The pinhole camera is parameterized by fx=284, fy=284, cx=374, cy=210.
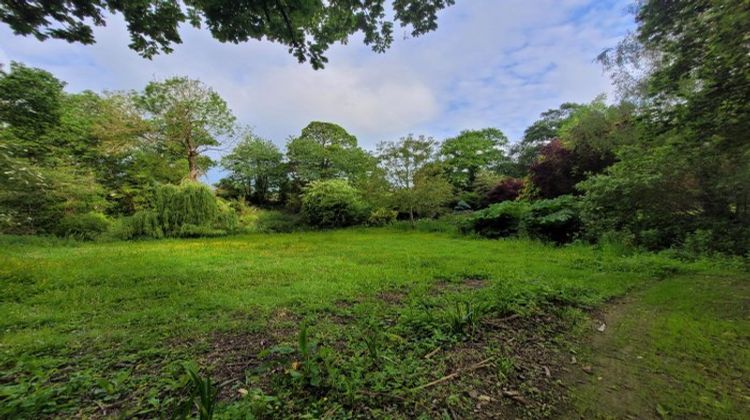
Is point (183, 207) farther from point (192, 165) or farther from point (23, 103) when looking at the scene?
point (23, 103)

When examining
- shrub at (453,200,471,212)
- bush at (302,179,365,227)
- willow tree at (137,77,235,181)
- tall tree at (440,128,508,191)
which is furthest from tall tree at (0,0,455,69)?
tall tree at (440,128,508,191)

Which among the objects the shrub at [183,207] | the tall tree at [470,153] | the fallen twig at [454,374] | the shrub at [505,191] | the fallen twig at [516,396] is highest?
the tall tree at [470,153]

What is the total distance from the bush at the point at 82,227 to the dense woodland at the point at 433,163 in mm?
52

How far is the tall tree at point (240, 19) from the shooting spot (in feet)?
7.11

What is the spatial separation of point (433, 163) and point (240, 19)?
418 inches

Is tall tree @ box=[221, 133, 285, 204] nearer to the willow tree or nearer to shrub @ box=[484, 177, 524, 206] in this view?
the willow tree

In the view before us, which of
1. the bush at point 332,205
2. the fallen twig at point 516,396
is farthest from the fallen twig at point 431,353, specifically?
the bush at point 332,205

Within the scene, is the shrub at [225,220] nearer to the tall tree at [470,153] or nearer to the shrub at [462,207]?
the shrub at [462,207]

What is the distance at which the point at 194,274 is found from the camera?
4.66 metres

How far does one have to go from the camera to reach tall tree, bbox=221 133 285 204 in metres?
17.7

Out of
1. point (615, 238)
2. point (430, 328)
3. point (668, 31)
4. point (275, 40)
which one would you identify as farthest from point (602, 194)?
point (275, 40)

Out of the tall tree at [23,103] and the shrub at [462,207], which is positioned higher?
the tall tree at [23,103]

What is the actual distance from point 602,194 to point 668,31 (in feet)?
13.4

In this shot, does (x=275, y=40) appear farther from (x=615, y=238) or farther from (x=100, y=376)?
(x=615, y=238)
